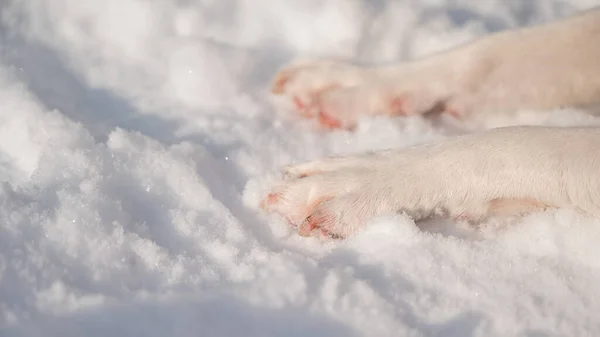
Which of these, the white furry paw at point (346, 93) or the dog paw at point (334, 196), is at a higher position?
the white furry paw at point (346, 93)

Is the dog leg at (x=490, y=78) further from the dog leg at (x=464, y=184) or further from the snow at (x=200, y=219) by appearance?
the dog leg at (x=464, y=184)

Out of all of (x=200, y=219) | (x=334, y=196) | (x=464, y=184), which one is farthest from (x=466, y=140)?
(x=200, y=219)

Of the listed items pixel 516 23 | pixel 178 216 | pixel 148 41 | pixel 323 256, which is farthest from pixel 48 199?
pixel 516 23

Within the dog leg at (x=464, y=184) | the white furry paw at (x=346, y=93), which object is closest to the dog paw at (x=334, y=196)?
the dog leg at (x=464, y=184)

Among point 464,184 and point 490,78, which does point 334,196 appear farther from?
point 490,78

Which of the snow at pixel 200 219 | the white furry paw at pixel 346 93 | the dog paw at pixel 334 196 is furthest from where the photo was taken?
the white furry paw at pixel 346 93

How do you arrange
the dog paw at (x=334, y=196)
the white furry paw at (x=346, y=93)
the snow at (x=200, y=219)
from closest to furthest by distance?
the snow at (x=200, y=219) < the dog paw at (x=334, y=196) < the white furry paw at (x=346, y=93)

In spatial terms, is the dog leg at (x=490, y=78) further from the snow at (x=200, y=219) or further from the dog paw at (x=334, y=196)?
the dog paw at (x=334, y=196)

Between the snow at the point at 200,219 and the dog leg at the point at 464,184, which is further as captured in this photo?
the dog leg at the point at 464,184

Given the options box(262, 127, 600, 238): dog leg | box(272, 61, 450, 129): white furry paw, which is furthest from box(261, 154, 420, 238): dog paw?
box(272, 61, 450, 129): white furry paw
